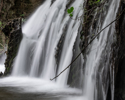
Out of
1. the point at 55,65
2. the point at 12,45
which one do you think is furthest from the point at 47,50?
the point at 12,45

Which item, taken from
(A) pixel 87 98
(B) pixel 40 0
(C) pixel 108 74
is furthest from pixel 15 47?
(B) pixel 40 0

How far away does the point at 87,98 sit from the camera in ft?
9.65

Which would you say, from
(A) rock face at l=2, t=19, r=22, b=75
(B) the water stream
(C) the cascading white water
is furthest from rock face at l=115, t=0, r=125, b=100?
(A) rock face at l=2, t=19, r=22, b=75

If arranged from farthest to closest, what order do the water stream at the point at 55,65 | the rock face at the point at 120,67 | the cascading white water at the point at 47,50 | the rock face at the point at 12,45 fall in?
the rock face at the point at 12,45
the cascading white water at the point at 47,50
the water stream at the point at 55,65
the rock face at the point at 120,67

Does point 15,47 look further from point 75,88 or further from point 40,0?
point 40,0

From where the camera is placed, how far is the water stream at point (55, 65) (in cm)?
270

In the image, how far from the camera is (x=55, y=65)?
5.04m

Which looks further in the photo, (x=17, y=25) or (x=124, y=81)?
(x=17, y=25)

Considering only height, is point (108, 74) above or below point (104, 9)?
below

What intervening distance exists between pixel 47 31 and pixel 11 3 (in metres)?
5.36

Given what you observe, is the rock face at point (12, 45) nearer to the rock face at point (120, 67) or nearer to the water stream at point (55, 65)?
the water stream at point (55, 65)

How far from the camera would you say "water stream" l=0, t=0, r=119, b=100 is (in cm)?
270

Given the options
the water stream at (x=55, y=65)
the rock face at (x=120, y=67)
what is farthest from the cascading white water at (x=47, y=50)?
the rock face at (x=120, y=67)

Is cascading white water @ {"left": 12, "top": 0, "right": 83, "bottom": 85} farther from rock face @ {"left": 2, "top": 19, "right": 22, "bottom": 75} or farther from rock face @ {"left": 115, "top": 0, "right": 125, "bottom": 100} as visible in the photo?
rock face @ {"left": 115, "top": 0, "right": 125, "bottom": 100}
